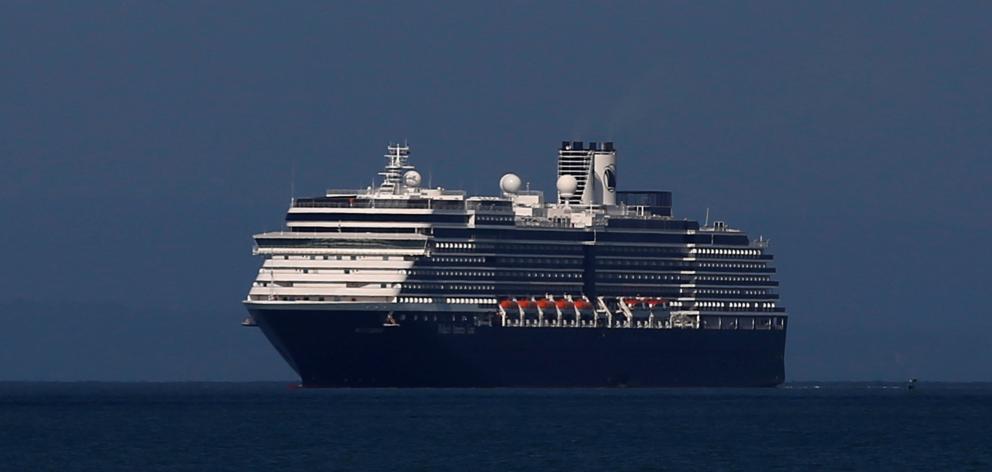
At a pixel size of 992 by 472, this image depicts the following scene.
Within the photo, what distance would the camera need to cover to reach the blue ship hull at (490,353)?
14375 centimetres

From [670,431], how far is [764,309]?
4985cm

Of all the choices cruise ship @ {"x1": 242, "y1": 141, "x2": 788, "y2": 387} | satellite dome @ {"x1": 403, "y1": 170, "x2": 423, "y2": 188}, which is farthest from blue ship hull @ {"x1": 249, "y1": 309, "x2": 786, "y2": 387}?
satellite dome @ {"x1": 403, "y1": 170, "x2": 423, "y2": 188}

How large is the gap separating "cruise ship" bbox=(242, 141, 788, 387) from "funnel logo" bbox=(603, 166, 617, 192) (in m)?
0.18

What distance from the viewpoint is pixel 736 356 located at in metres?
162

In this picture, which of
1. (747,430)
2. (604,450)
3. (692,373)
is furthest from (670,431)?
(692,373)

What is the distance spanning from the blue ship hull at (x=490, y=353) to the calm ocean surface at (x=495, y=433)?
4.50 feet

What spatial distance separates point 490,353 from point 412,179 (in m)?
11.5

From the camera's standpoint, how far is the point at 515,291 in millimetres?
151250

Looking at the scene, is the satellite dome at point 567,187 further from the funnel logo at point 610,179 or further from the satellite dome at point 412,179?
the satellite dome at point 412,179

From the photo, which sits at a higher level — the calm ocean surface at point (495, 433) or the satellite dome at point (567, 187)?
the satellite dome at point (567, 187)

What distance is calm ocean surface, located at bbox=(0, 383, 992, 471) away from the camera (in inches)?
3824

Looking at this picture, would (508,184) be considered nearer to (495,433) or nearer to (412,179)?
(412,179)

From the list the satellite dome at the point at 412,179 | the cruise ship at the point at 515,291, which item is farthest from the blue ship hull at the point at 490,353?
the satellite dome at the point at 412,179

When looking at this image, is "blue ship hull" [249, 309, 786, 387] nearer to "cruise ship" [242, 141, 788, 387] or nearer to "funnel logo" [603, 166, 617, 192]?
"cruise ship" [242, 141, 788, 387]
